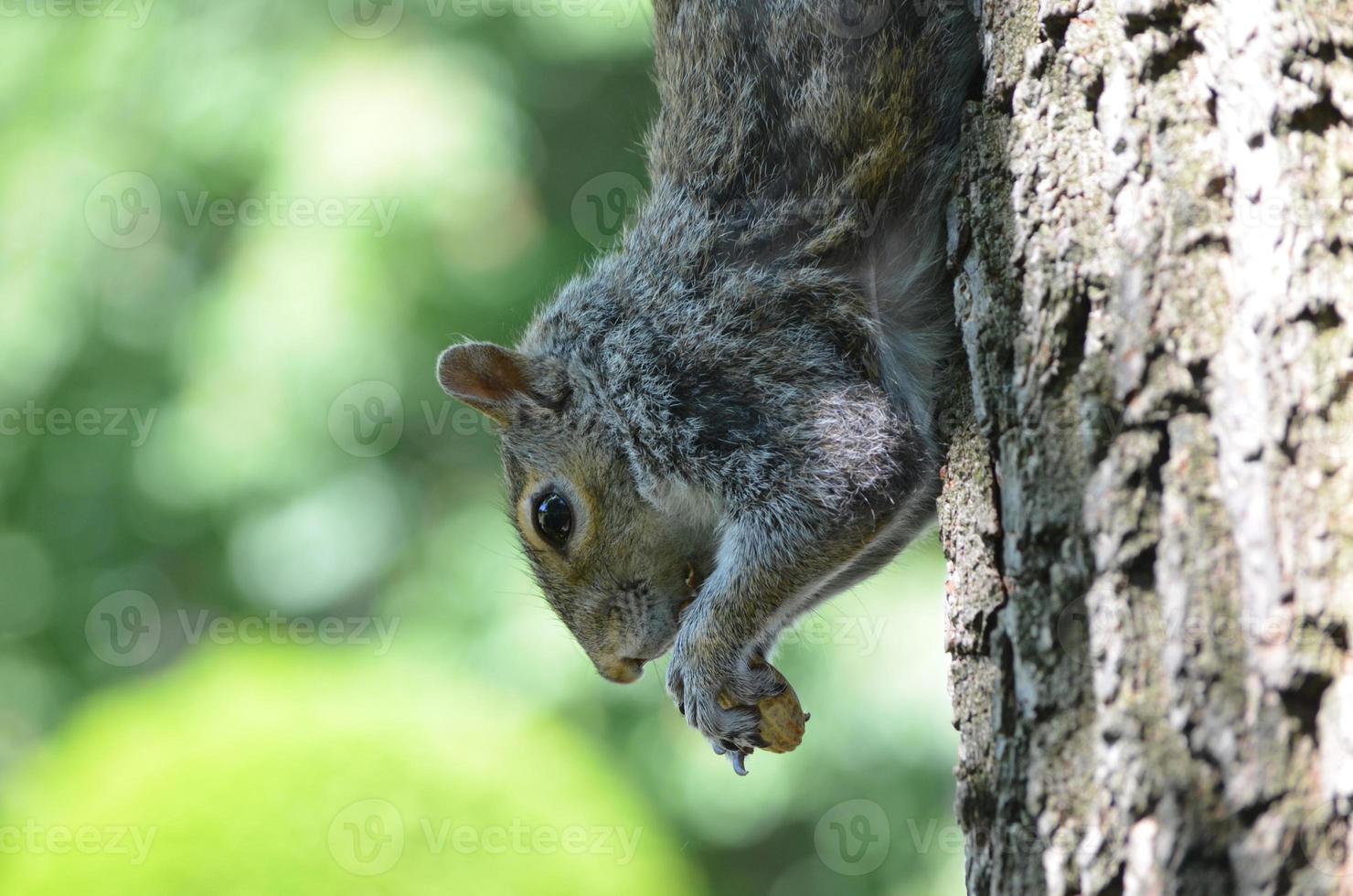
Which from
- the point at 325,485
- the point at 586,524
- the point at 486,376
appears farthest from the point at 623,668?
the point at 325,485

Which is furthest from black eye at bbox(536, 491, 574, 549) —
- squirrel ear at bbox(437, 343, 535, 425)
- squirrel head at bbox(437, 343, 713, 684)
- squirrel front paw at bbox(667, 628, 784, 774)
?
squirrel front paw at bbox(667, 628, 784, 774)

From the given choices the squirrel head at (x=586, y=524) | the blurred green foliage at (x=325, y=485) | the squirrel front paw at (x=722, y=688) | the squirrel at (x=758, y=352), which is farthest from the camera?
the blurred green foliage at (x=325, y=485)

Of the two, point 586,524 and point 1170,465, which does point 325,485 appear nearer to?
point 586,524

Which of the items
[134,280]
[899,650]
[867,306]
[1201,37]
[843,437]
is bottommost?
[134,280]

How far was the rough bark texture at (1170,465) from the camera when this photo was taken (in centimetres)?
104

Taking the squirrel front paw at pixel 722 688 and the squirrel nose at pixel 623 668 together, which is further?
the squirrel nose at pixel 623 668

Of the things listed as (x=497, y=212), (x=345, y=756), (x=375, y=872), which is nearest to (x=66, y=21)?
(x=497, y=212)

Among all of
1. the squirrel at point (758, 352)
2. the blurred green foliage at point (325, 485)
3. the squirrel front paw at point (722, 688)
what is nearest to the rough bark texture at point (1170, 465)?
the squirrel at point (758, 352)

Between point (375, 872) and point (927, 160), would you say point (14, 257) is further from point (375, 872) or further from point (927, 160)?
A: point (927, 160)

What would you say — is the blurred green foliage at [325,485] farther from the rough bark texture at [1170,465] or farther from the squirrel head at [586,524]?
the rough bark texture at [1170,465]

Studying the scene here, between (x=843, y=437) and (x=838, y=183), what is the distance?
0.38 meters

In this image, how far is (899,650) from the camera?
3.71 meters

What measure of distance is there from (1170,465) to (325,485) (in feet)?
12.3

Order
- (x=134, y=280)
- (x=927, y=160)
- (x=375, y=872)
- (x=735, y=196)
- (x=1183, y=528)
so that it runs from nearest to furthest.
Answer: (x=1183, y=528) → (x=927, y=160) → (x=735, y=196) → (x=375, y=872) → (x=134, y=280)
